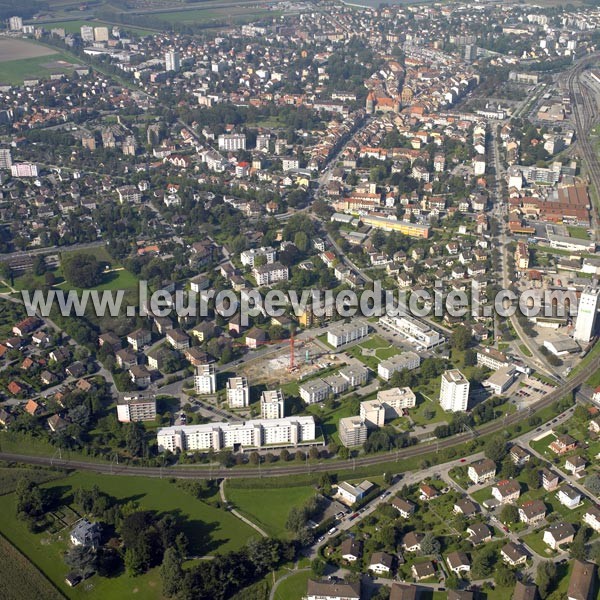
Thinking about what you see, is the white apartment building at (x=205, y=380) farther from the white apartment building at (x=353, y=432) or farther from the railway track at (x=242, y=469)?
the white apartment building at (x=353, y=432)

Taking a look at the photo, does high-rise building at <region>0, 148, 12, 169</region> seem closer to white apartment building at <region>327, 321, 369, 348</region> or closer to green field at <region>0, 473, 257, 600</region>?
white apartment building at <region>327, 321, 369, 348</region>

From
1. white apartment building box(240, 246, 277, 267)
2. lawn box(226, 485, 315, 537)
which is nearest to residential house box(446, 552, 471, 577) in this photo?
lawn box(226, 485, 315, 537)

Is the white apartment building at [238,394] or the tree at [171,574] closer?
the tree at [171,574]

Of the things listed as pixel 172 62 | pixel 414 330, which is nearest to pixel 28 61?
pixel 172 62

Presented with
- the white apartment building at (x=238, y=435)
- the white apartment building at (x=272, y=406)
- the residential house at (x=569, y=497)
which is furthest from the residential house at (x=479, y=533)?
the white apartment building at (x=272, y=406)

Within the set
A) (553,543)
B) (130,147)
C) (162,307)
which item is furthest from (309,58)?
(553,543)

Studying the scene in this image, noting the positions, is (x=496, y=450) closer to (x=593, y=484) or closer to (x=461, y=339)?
(x=593, y=484)

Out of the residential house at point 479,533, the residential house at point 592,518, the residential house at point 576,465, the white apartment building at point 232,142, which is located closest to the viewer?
the residential house at point 479,533
